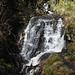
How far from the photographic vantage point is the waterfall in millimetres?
7961

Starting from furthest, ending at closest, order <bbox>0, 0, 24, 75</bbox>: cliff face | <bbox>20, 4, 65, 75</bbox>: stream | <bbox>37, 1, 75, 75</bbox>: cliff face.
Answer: <bbox>20, 4, 65, 75</bbox>: stream < <bbox>0, 0, 24, 75</bbox>: cliff face < <bbox>37, 1, 75, 75</bbox>: cliff face

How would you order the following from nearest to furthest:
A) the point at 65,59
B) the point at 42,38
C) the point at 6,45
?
the point at 65,59 → the point at 6,45 → the point at 42,38

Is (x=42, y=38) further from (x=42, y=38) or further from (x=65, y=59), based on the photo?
(x=65, y=59)

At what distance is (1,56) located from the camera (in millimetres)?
5812

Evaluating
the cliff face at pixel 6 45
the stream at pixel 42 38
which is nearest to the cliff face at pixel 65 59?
the stream at pixel 42 38

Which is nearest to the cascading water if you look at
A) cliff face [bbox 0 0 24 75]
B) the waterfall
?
the waterfall

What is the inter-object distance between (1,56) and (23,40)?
130 inches

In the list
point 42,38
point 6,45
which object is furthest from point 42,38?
point 6,45

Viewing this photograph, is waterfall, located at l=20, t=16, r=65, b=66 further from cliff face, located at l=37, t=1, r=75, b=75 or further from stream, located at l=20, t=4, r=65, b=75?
cliff face, located at l=37, t=1, r=75, b=75

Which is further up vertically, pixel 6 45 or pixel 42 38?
pixel 6 45

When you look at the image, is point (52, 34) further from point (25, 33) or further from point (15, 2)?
point (15, 2)

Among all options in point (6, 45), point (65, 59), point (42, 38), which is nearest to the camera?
point (65, 59)

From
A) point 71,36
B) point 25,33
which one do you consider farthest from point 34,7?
point 71,36

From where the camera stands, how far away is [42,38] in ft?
27.5
